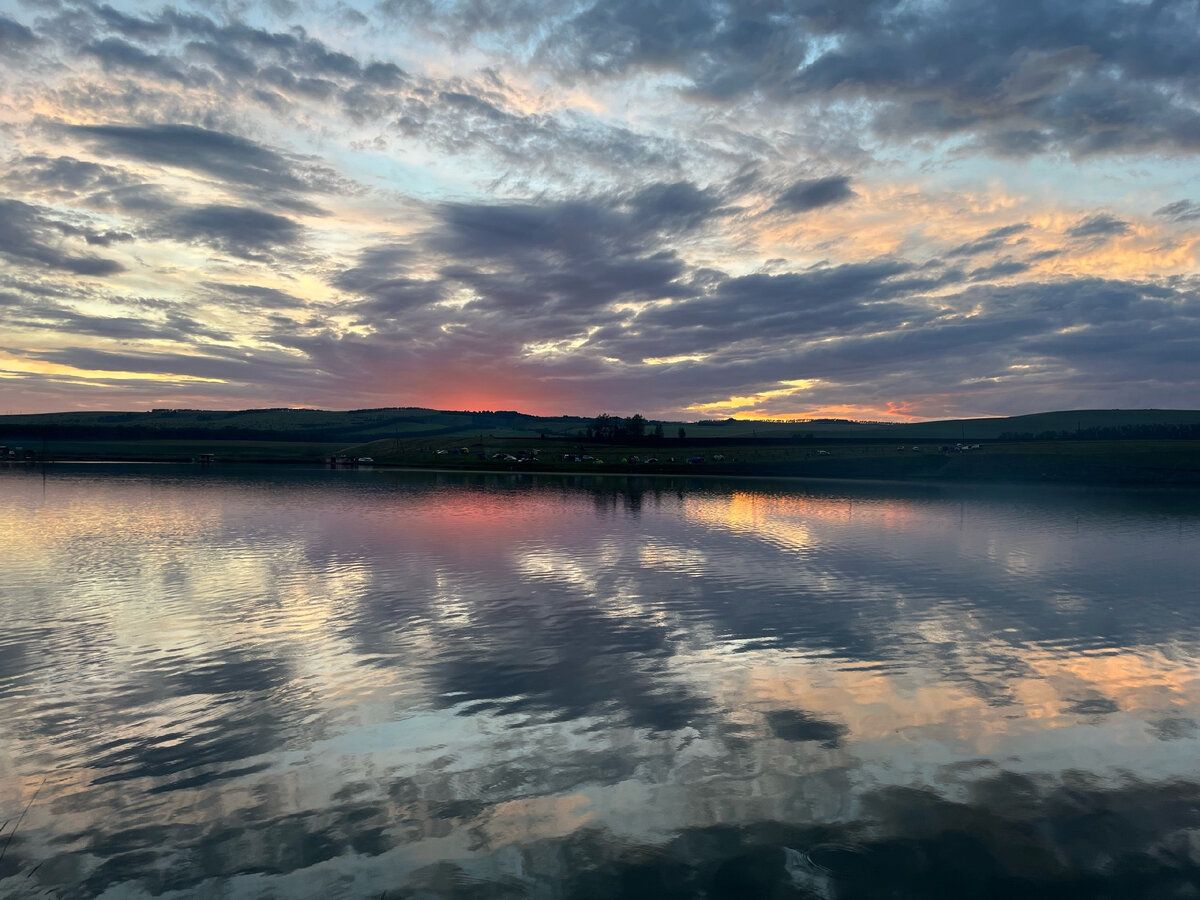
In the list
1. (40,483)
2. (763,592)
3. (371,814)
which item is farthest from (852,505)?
(40,483)

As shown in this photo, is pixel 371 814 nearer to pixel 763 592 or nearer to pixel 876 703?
pixel 876 703

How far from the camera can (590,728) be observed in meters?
19.1

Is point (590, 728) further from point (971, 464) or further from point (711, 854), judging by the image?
point (971, 464)

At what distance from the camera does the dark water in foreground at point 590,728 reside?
13.1m

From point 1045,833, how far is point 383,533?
50185mm

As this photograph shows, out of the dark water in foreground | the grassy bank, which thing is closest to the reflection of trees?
the dark water in foreground

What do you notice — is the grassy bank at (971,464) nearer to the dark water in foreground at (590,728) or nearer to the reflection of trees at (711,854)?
the dark water in foreground at (590,728)

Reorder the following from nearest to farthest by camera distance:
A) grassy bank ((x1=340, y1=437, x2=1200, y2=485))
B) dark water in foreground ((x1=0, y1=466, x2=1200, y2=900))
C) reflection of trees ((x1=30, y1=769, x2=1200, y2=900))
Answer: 1. reflection of trees ((x1=30, y1=769, x2=1200, y2=900))
2. dark water in foreground ((x1=0, y1=466, x2=1200, y2=900))
3. grassy bank ((x1=340, y1=437, x2=1200, y2=485))

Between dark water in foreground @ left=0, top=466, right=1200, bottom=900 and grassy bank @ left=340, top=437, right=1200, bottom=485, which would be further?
grassy bank @ left=340, top=437, right=1200, bottom=485

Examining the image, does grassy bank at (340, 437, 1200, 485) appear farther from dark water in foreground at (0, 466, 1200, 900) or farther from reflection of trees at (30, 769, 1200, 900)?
reflection of trees at (30, 769, 1200, 900)

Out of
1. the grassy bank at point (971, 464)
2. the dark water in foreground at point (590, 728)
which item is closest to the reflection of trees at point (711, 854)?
the dark water in foreground at point (590, 728)

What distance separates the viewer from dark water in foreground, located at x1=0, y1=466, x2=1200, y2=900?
42.9 ft

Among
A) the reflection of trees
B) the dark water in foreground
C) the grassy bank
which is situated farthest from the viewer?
the grassy bank

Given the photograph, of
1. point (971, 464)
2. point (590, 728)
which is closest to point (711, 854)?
point (590, 728)
